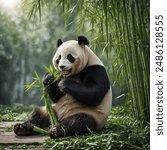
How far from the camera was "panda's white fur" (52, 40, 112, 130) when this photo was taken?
3.24 meters

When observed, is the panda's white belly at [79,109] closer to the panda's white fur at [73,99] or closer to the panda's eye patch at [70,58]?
the panda's white fur at [73,99]

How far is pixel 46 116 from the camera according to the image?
352 cm

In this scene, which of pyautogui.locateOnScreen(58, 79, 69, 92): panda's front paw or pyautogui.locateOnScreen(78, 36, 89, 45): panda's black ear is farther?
pyautogui.locateOnScreen(78, 36, 89, 45): panda's black ear

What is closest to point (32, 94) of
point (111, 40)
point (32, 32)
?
point (32, 32)

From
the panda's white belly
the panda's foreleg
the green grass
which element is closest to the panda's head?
the panda's white belly

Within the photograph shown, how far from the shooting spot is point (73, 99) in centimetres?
335

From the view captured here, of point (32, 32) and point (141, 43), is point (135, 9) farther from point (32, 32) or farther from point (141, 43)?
point (32, 32)

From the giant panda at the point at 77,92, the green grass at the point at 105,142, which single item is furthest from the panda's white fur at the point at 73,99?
the green grass at the point at 105,142

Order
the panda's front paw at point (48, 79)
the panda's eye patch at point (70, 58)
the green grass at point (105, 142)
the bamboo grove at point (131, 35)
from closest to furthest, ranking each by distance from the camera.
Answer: the green grass at point (105, 142)
the panda's eye patch at point (70, 58)
the panda's front paw at point (48, 79)
the bamboo grove at point (131, 35)

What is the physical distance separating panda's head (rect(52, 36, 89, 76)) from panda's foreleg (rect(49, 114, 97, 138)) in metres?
0.35

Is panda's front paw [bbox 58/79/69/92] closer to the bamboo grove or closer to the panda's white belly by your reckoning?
the panda's white belly

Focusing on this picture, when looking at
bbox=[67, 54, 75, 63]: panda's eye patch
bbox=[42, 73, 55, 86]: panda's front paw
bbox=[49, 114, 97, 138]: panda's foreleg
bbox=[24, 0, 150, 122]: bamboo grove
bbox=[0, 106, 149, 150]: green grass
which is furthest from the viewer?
bbox=[24, 0, 150, 122]: bamboo grove

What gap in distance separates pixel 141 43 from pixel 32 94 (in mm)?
14032

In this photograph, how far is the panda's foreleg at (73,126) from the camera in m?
3.11
